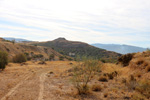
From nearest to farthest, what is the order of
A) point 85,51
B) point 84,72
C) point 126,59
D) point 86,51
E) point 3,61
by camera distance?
Answer: 1. point 84,72
2. point 126,59
3. point 3,61
4. point 86,51
5. point 85,51

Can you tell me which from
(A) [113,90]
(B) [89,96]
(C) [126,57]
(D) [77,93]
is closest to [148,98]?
(A) [113,90]

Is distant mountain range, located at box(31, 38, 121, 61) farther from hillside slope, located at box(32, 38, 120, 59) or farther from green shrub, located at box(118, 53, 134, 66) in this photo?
green shrub, located at box(118, 53, 134, 66)

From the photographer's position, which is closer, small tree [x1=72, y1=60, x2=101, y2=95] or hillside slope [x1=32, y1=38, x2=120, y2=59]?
small tree [x1=72, y1=60, x2=101, y2=95]

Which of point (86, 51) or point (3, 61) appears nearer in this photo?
point (3, 61)

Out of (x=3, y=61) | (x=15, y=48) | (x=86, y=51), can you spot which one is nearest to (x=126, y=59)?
(x=3, y=61)

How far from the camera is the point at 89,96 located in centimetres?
1059

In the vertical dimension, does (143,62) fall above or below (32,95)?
above

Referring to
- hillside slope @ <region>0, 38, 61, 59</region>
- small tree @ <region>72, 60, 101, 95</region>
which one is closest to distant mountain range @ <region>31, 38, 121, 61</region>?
hillside slope @ <region>0, 38, 61, 59</region>

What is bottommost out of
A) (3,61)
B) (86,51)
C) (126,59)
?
(3,61)

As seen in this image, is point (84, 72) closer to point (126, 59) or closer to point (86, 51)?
point (126, 59)

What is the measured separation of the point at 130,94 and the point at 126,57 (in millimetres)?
13891

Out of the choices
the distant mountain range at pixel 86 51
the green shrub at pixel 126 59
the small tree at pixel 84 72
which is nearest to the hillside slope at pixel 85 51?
the distant mountain range at pixel 86 51

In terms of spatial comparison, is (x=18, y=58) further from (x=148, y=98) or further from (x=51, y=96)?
(x=148, y=98)

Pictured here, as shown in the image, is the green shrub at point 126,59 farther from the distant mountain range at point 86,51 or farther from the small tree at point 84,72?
the distant mountain range at point 86,51
